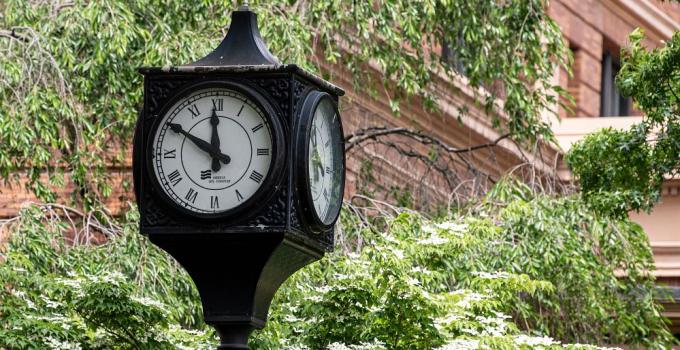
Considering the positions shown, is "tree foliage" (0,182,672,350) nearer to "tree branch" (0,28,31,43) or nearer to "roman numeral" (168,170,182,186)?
"tree branch" (0,28,31,43)

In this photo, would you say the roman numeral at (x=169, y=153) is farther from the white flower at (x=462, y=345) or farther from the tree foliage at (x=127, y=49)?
the tree foliage at (x=127, y=49)

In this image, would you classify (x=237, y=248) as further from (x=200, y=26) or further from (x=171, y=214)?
(x=200, y=26)

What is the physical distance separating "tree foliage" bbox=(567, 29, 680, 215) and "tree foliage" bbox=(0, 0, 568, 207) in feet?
8.88

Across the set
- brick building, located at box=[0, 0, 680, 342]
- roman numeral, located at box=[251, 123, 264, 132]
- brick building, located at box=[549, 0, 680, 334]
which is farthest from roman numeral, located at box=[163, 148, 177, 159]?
brick building, located at box=[549, 0, 680, 334]

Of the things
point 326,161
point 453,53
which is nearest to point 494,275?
point 453,53

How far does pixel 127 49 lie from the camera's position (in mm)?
15898

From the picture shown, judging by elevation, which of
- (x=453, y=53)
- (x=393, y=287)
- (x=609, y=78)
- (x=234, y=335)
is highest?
(x=609, y=78)

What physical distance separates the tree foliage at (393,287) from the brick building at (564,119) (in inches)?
62.0

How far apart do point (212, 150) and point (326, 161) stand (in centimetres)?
51

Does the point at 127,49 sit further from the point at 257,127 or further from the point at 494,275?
the point at 257,127

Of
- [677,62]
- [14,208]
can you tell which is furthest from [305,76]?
[14,208]

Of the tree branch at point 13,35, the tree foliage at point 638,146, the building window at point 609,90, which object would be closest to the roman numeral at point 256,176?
the tree foliage at point 638,146

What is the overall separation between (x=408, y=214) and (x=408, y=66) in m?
2.78

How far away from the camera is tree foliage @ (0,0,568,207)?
15016 millimetres
